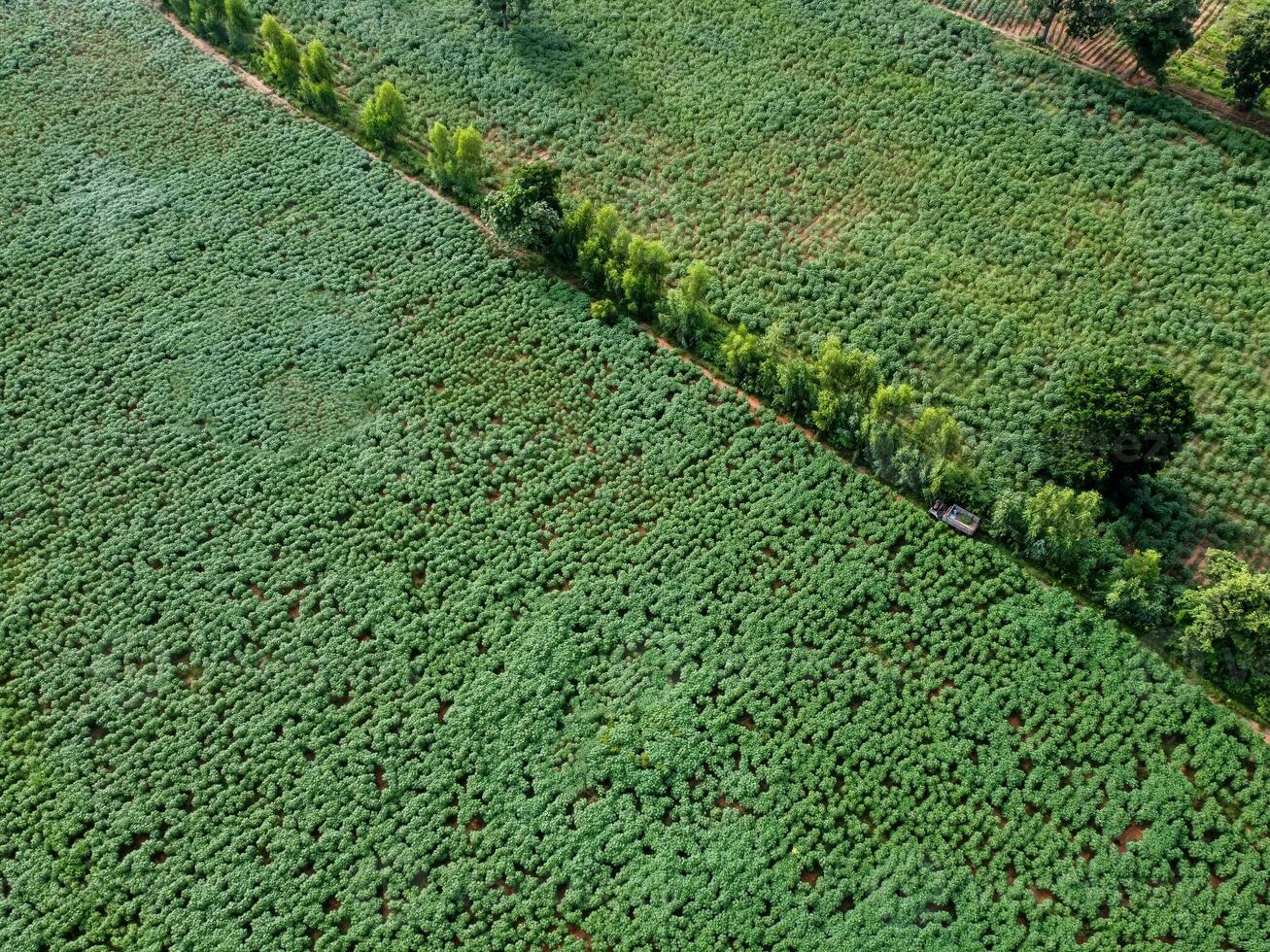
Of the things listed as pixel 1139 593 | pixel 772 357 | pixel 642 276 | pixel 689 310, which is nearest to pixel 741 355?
pixel 772 357

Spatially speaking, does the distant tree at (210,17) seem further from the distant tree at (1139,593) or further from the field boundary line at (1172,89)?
the distant tree at (1139,593)

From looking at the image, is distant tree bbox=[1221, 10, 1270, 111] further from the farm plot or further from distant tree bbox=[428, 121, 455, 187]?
distant tree bbox=[428, 121, 455, 187]

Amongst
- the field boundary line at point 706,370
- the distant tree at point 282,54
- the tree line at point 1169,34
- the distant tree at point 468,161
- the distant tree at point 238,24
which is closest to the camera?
the field boundary line at point 706,370

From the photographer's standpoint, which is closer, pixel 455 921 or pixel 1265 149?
pixel 455 921

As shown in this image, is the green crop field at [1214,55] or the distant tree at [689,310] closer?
the distant tree at [689,310]

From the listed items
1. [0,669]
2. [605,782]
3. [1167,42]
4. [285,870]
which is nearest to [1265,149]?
[1167,42]

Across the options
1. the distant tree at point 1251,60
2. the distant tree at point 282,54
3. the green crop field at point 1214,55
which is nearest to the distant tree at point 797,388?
the distant tree at point 1251,60

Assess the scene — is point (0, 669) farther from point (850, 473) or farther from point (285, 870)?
point (850, 473)
